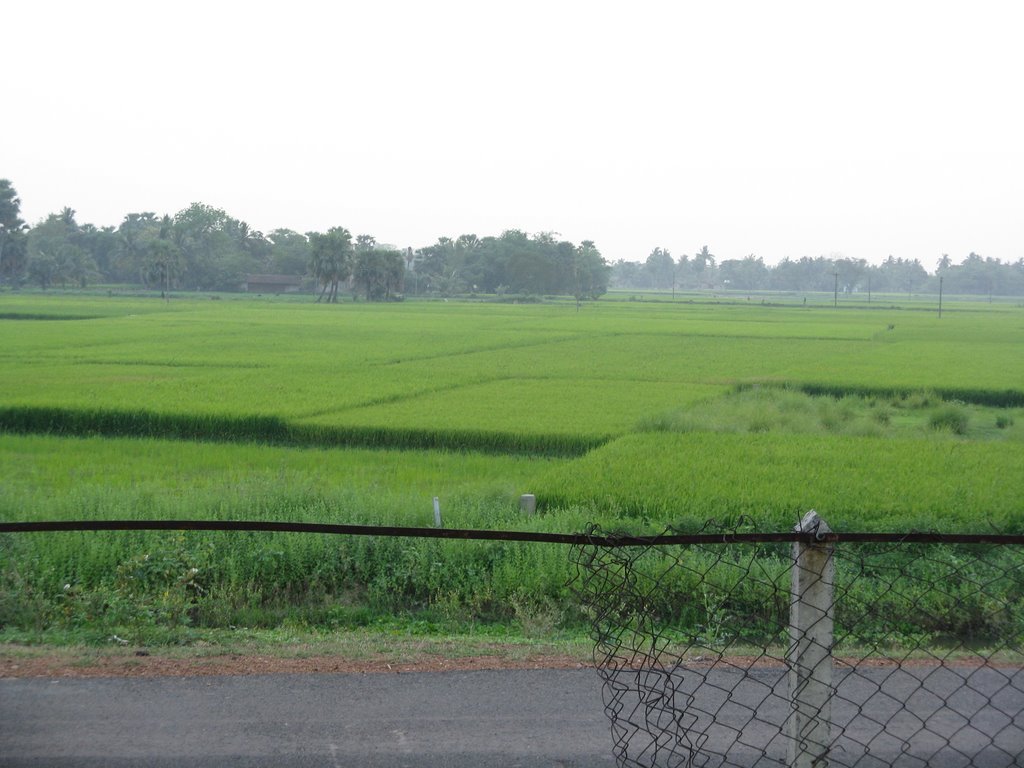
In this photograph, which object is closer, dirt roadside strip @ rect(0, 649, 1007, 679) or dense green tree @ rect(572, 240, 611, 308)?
dirt roadside strip @ rect(0, 649, 1007, 679)

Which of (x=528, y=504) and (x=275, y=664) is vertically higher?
(x=275, y=664)

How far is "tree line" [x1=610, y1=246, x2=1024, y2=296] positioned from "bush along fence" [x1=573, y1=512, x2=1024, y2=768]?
135 metres

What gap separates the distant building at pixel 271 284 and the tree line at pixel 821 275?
250 feet

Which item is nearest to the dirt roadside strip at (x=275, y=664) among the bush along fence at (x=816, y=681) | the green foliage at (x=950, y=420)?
the bush along fence at (x=816, y=681)

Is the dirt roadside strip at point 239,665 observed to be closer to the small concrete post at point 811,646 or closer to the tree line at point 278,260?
the small concrete post at point 811,646

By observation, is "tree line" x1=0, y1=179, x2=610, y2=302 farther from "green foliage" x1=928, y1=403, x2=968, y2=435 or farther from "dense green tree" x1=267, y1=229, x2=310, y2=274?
"green foliage" x1=928, y1=403, x2=968, y2=435

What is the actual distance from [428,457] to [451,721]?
11.1 m

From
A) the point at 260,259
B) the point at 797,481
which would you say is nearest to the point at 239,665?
the point at 797,481

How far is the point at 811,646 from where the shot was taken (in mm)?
2990

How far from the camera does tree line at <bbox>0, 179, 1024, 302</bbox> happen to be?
69.7 meters

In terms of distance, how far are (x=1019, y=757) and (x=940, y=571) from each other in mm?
4615

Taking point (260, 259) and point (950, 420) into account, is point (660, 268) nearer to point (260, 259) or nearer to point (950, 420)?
point (260, 259)

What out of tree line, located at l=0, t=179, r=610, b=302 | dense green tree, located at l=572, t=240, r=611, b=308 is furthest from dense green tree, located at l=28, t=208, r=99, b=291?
dense green tree, located at l=572, t=240, r=611, b=308

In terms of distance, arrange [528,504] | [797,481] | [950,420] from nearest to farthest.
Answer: [528,504] < [797,481] < [950,420]
